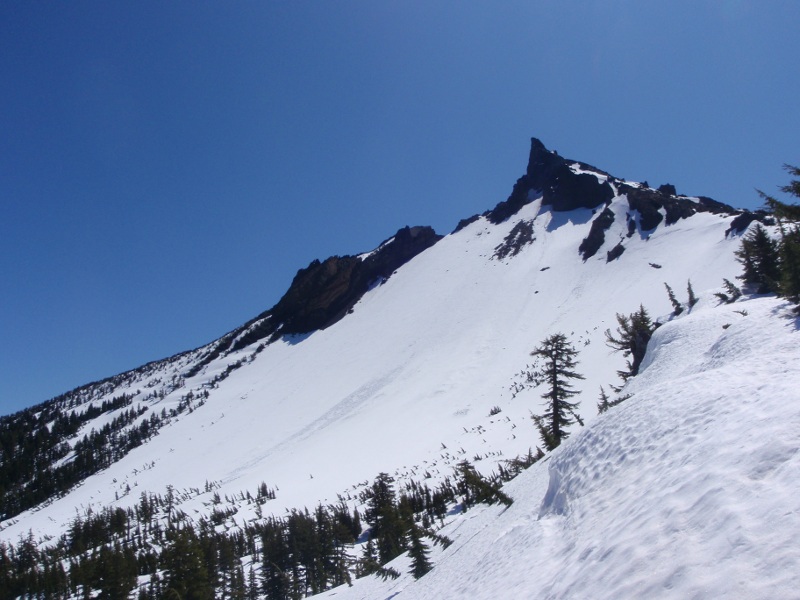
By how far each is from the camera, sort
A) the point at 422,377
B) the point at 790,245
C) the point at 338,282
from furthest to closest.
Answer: the point at 338,282
the point at 422,377
the point at 790,245

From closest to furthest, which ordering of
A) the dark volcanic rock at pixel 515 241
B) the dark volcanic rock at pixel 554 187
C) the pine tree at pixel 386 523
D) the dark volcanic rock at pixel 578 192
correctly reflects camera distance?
the pine tree at pixel 386 523
the dark volcanic rock at pixel 515 241
the dark volcanic rock at pixel 578 192
the dark volcanic rock at pixel 554 187

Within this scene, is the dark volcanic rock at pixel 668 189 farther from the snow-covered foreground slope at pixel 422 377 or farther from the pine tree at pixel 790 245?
the pine tree at pixel 790 245

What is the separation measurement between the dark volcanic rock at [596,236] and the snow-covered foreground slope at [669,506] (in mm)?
74636

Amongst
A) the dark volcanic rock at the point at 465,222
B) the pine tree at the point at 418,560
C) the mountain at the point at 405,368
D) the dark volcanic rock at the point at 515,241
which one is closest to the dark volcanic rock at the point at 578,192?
the mountain at the point at 405,368

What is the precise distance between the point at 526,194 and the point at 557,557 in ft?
451

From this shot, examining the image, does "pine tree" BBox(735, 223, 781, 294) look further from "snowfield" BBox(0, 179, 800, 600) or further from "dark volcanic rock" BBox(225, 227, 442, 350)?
"dark volcanic rock" BBox(225, 227, 442, 350)

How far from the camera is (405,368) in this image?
7425 centimetres

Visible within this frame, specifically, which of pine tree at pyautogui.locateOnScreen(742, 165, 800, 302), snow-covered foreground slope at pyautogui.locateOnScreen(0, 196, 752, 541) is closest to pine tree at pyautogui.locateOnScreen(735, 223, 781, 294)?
pine tree at pyautogui.locateOnScreen(742, 165, 800, 302)

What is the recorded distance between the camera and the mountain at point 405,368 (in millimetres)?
47688

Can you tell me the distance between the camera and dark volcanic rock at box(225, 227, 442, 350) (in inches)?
5458

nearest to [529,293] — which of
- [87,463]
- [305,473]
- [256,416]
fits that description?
[305,473]

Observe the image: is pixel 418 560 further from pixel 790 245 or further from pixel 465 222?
pixel 465 222

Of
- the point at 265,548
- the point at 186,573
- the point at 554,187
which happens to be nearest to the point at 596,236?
the point at 554,187

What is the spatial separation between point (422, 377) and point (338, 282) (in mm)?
81297
